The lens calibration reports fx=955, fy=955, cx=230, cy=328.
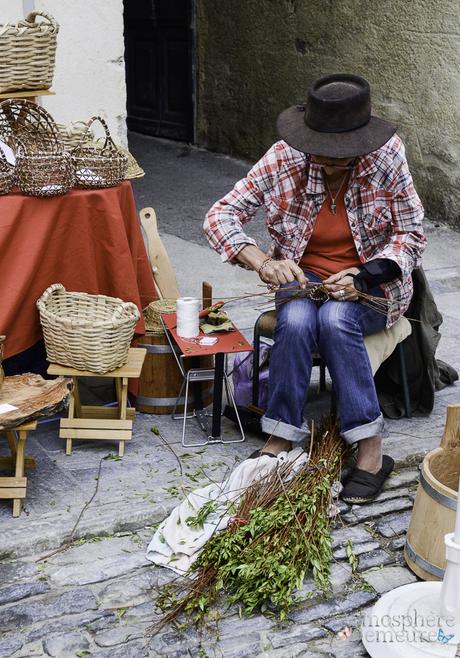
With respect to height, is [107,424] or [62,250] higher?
[62,250]

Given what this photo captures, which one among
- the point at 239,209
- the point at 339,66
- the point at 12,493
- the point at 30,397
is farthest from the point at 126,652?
the point at 339,66

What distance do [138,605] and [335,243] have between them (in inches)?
63.0

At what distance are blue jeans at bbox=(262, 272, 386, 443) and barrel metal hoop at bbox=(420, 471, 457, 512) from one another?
0.53 metres

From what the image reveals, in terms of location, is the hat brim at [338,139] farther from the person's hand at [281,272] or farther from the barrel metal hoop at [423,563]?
the barrel metal hoop at [423,563]

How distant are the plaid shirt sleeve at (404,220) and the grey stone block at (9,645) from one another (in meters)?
1.87

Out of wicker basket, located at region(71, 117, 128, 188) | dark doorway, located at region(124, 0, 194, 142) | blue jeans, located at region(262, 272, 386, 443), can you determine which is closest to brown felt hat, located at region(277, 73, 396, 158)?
blue jeans, located at region(262, 272, 386, 443)

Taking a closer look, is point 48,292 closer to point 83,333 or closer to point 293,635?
point 83,333

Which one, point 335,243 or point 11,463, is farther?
point 335,243

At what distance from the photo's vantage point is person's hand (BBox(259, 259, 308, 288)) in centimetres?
355

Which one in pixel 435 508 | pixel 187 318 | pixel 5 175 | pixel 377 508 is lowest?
pixel 377 508

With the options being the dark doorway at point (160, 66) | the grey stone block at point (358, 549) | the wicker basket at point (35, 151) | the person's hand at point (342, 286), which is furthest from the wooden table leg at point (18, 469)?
the dark doorway at point (160, 66)

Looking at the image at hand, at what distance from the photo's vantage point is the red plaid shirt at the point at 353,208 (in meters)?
3.64

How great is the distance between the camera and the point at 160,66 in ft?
32.0

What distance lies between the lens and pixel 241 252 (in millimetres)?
3701
